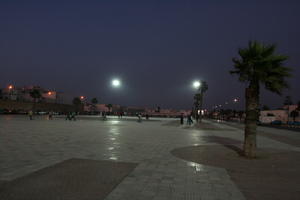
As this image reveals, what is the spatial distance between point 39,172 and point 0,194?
1.75 m

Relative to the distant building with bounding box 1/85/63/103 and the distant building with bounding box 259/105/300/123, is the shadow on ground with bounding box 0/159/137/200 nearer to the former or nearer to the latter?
the distant building with bounding box 259/105/300/123

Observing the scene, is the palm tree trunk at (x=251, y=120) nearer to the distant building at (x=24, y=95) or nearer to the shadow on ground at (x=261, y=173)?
the shadow on ground at (x=261, y=173)

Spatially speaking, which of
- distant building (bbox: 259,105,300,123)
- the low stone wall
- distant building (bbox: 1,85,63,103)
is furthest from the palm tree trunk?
distant building (bbox: 1,85,63,103)

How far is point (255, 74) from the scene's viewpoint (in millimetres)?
9078

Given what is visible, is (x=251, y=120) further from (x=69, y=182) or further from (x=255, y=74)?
(x=69, y=182)

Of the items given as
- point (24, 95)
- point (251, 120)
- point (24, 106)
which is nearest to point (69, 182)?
point (251, 120)

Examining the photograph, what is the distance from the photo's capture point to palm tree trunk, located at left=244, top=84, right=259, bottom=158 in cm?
929

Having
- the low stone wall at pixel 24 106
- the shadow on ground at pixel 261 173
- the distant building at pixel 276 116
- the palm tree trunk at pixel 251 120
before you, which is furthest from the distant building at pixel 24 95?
the palm tree trunk at pixel 251 120

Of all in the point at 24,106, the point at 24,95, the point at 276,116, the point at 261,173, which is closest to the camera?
the point at 261,173

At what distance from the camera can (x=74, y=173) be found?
650cm

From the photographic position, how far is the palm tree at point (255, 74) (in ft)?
29.4

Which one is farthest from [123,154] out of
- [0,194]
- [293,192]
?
[293,192]

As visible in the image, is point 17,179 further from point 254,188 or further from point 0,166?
point 254,188

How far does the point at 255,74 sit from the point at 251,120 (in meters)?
1.98
